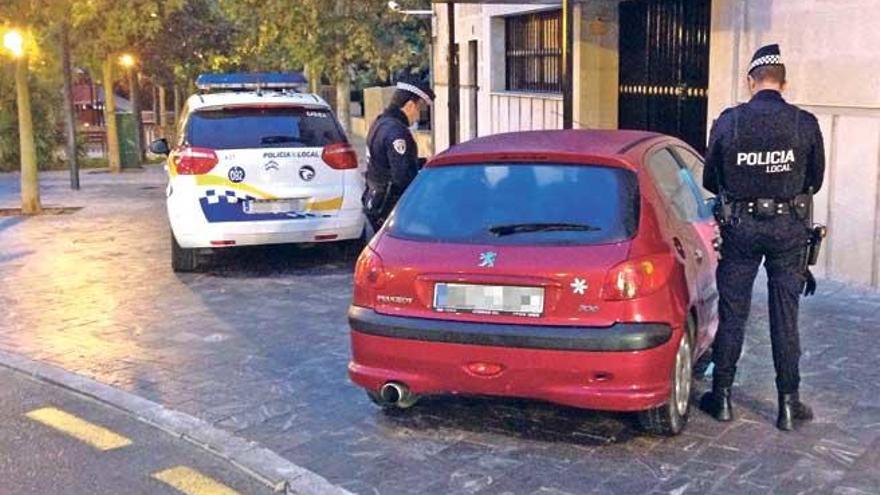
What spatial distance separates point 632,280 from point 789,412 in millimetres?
1179

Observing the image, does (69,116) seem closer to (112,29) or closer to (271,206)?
(112,29)

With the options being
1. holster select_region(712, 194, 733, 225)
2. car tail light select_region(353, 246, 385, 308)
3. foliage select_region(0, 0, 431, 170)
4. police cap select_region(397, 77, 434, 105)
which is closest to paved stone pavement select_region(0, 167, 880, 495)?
car tail light select_region(353, 246, 385, 308)

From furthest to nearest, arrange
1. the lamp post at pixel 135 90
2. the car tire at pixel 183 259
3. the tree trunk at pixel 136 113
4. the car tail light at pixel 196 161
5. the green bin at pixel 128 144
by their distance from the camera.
Result: 1. the tree trunk at pixel 136 113
2. the lamp post at pixel 135 90
3. the green bin at pixel 128 144
4. the car tire at pixel 183 259
5. the car tail light at pixel 196 161

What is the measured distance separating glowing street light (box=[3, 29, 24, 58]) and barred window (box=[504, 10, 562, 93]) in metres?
7.12

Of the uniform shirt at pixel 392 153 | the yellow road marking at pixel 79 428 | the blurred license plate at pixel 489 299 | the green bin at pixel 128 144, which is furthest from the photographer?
the green bin at pixel 128 144

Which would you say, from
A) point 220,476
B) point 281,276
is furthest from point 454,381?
point 281,276

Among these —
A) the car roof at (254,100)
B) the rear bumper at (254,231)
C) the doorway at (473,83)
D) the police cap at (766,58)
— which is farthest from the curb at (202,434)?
the doorway at (473,83)

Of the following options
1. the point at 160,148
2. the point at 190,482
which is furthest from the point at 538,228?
the point at 160,148

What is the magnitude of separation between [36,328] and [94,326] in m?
0.43

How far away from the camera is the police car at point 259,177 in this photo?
9.42 metres

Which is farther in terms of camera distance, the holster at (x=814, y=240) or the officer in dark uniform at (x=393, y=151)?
the officer in dark uniform at (x=393, y=151)

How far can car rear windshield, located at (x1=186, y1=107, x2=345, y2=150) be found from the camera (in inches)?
377

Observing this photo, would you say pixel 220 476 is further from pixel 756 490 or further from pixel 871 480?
pixel 871 480

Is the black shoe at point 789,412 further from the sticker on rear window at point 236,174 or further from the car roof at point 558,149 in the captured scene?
the sticker on rear window at point 236,174
